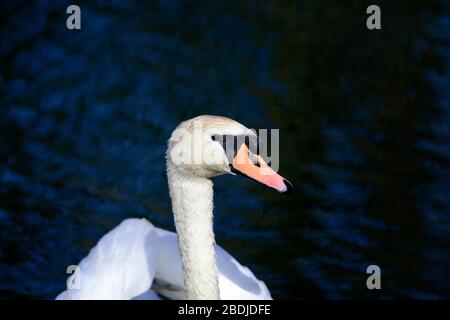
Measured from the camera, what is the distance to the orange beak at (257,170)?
4207mm

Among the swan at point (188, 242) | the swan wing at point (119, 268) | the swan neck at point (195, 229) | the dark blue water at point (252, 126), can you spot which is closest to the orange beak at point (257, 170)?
the swan at point (188, 242)

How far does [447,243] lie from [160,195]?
2.15m

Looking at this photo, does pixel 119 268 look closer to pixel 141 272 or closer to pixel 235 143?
pixel 141 272

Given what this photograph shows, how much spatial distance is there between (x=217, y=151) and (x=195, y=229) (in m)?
0.46

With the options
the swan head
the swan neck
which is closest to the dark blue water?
the swan neck

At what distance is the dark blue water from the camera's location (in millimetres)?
6527

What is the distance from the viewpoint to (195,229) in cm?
462

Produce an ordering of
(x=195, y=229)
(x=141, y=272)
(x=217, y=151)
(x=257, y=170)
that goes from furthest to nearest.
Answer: (x=141, y=272), (x=195, y=229), (x=217, y=151), (x=257, y=170)

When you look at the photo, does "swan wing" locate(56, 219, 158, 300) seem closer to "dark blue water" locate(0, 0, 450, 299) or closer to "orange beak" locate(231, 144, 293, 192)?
"dark blue water" locate(0, 0, 450, 299)

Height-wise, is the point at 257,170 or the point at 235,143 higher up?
the point at 235,143

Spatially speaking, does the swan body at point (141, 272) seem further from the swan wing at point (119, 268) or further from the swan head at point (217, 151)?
the swan head at point (217, 151)

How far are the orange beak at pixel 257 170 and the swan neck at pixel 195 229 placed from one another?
282mm

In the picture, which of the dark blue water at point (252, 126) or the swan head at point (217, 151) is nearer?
the swan head at point (217, 151)

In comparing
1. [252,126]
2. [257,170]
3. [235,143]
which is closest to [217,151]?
[235,143]
